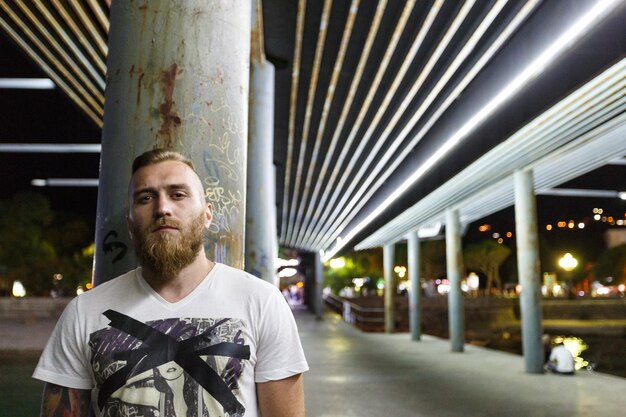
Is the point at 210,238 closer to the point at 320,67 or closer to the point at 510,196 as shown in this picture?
the point at 320,67

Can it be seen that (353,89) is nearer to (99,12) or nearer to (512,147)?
(512,147)

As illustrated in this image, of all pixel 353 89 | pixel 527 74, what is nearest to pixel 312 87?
pixel 353 89

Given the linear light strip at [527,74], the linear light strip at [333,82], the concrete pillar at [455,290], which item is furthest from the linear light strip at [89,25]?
the concrete pillar at [455,290]

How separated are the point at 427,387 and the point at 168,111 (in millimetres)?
9447

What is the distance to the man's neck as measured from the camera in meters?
1.74

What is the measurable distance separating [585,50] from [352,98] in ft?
14.4

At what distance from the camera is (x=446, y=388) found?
1048cm

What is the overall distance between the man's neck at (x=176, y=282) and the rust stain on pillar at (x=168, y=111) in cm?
76

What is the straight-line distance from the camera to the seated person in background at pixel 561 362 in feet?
39.1

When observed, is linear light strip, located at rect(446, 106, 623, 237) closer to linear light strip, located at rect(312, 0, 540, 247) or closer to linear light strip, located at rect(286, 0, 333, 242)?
linear light strip, located at rect(312, 0, 540, 247)

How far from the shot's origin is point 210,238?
240 cm

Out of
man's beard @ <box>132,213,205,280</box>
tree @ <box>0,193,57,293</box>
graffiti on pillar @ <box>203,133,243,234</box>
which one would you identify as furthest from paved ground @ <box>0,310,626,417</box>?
tree @ <box>0,193,57,293</box>

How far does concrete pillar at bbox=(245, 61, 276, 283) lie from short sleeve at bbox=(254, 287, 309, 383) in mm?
6927

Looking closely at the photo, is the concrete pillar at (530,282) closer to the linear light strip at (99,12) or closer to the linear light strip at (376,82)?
the linear light strip at (376,82)
